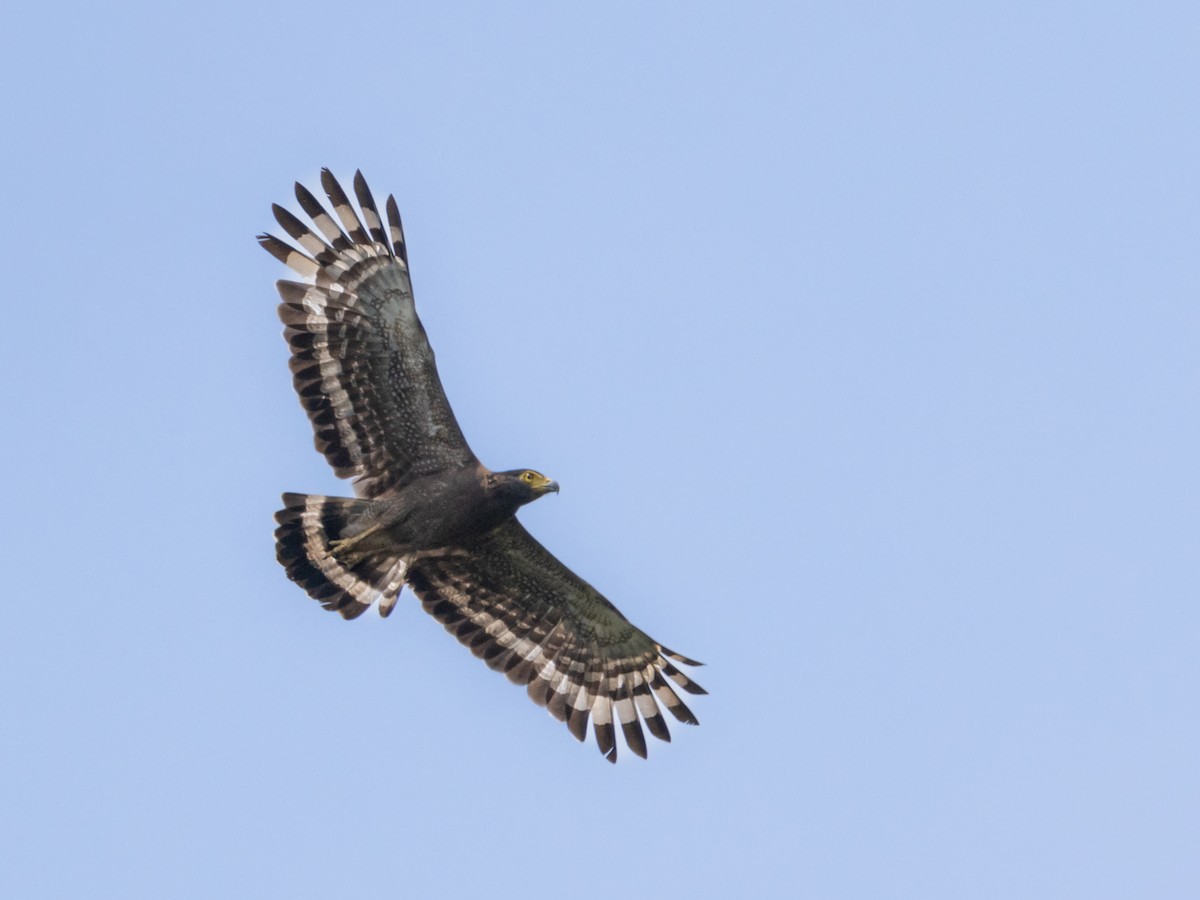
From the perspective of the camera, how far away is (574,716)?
75.9 feet

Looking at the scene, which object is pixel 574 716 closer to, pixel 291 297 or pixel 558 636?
pixel 558 636

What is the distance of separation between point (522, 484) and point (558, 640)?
2.58 m

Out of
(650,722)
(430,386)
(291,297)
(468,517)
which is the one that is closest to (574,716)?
(650,722)

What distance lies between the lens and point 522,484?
21688 mm

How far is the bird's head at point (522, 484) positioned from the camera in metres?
21.7

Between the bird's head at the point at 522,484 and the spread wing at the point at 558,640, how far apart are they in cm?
123

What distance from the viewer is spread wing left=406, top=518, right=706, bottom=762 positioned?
23.0 metres

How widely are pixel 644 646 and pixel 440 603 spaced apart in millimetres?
2549

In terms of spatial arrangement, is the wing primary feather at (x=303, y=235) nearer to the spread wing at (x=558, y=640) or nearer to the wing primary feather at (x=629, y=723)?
the spread wing at (x=558, y=640)

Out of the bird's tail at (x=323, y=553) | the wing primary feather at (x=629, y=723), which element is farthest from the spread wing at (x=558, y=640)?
the bird's tail at (x=323, y=553)

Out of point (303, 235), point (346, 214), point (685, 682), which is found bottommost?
point (685, 682)

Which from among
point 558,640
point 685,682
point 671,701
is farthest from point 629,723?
point 558,640

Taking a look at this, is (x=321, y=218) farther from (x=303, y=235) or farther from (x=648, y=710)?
(x=648, y=710)

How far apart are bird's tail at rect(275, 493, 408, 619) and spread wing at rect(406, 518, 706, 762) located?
994 mm
